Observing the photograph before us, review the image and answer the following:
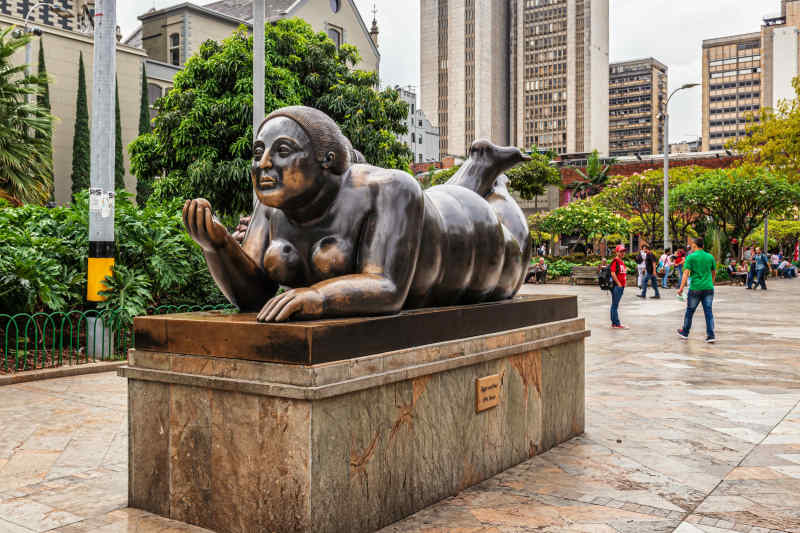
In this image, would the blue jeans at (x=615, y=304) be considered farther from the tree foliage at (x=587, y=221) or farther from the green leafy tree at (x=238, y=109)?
the tree foliage at (x=587, y=221)

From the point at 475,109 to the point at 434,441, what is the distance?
11406 cm

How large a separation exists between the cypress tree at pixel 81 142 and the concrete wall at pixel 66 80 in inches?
40.1

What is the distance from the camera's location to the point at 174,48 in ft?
156

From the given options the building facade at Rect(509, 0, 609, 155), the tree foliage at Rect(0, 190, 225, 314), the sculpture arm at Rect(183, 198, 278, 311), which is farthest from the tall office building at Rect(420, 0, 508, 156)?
the sculpture arm at Rect(183, 198, 278, 311)

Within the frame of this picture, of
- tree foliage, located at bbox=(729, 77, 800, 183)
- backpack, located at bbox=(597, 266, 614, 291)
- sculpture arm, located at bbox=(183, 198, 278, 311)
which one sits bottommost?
backpack, located at bbox=(597, 266, 614, 291)

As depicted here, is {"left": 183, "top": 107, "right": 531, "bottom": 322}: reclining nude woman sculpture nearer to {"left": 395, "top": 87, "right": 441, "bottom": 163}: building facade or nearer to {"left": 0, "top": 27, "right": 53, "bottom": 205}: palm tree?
{"left": 0, "top": 27, "right": 53, "bottom": 205}: palm tree

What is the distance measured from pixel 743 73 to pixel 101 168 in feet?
545

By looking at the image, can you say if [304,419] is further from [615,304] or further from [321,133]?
[615,304]

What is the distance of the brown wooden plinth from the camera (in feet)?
9.73

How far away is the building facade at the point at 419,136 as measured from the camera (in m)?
95.0

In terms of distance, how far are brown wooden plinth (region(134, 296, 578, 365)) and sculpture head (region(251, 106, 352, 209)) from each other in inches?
24.8

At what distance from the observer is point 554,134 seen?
12062 centimetres

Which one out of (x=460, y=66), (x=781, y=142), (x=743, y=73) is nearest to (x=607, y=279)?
(x=781, y=142)

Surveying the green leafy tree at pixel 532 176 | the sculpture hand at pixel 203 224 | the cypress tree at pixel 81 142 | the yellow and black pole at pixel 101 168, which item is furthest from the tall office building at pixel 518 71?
the sculpture hand at pixel 203 224
